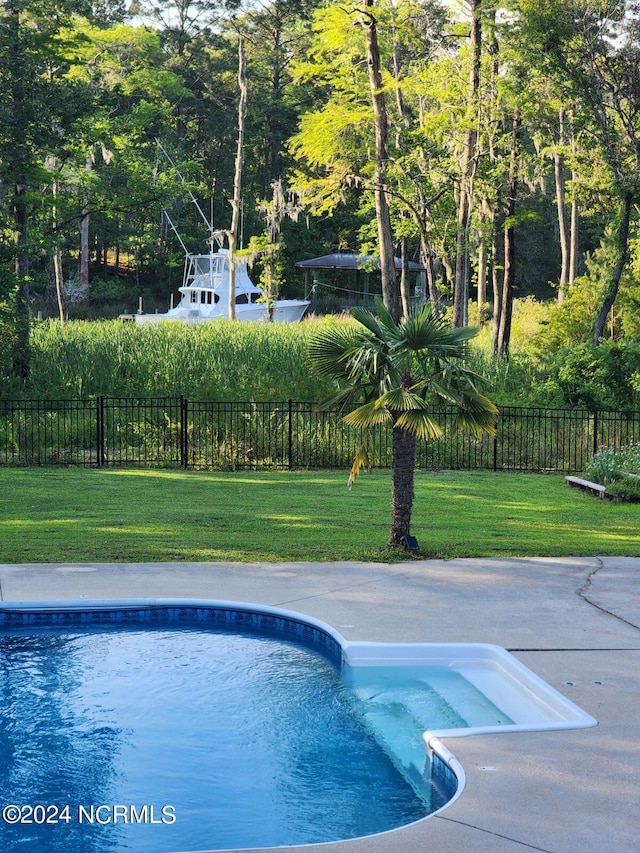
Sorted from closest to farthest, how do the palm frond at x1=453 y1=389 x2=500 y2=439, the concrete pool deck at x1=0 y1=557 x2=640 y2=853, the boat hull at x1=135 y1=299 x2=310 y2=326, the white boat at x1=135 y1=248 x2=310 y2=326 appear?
the concrete pool deck at x1=0 y1=557 x2=640 y2=853, the palm frond at x1=453 y1=389 x2=500 y2=439, the boat hull at x1=135 y1=299 x2=310 y2=326, the white boat at x1=135 y1=248 x2=310 y2=326

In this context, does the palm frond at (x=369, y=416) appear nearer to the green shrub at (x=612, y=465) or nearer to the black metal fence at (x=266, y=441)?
the green shrub at (x=612, y=465)

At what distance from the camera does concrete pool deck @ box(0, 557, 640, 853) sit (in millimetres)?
5137

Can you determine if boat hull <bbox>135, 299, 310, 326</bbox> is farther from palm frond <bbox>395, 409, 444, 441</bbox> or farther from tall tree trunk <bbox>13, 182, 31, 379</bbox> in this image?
palm frond <bbox>395, 409, 444, 441</bbox>

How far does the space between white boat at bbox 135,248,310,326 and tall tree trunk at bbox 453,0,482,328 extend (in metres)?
19.5

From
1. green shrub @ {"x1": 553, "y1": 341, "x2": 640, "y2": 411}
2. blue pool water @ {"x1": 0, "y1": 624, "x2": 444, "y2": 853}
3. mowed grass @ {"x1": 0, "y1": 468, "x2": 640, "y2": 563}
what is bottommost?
blue pool water @ {"x1": 0, "y1": 624, "x2": 444, "y2": 853}

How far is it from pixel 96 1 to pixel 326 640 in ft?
161

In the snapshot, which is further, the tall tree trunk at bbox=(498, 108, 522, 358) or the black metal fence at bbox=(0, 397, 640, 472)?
the tall tree trunk at bbox=(498, 108, 522, 358)

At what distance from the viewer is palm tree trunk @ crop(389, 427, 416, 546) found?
37.8 feet

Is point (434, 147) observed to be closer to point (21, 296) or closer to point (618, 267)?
point (618, 267)

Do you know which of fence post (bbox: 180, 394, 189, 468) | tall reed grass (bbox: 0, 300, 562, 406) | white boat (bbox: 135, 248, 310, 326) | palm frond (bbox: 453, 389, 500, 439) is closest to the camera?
palm frond (bbox: 453, 389, 500, 439)

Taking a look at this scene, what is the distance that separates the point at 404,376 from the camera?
11344 millimetres

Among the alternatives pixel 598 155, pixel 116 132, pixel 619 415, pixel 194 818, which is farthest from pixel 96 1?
pixel 194 818

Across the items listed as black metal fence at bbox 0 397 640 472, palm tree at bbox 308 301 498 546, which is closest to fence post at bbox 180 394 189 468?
black metal fence at bbox 0 397 640 472

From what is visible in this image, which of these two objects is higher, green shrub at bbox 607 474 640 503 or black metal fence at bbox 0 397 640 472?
black metal fence at bbox 0 397 640 472
